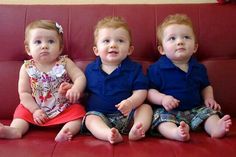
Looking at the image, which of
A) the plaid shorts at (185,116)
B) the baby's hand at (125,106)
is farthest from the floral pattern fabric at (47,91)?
the plaid shorts at (185,116)

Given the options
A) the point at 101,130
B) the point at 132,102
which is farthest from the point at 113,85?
the point at 101,130

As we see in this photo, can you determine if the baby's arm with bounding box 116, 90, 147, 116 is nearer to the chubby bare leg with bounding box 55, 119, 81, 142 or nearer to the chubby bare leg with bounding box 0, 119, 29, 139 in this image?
the chubby bare leg with bounding box 55, 119, 81, 142

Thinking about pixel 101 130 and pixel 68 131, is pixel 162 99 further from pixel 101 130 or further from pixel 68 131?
pixel 68 131

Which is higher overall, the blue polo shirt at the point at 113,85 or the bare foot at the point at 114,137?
the blue polo shirt at the point at 113,85

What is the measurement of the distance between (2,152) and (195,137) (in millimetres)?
679

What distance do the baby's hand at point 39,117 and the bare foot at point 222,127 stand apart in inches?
25.9

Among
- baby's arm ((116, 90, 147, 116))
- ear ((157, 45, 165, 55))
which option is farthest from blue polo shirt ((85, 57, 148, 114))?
ear ((157, 45, 165, 55))

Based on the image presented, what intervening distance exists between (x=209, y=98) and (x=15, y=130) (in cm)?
79

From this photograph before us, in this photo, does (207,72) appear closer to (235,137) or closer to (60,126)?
(235,137)

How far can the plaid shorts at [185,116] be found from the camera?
4.75 feet

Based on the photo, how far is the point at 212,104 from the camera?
1.54 m

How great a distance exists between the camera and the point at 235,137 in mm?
1360

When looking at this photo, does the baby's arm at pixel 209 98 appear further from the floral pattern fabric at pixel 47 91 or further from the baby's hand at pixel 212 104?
the floral pattern fabric at pixel 47 91

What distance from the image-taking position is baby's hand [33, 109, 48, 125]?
149 centimetres
